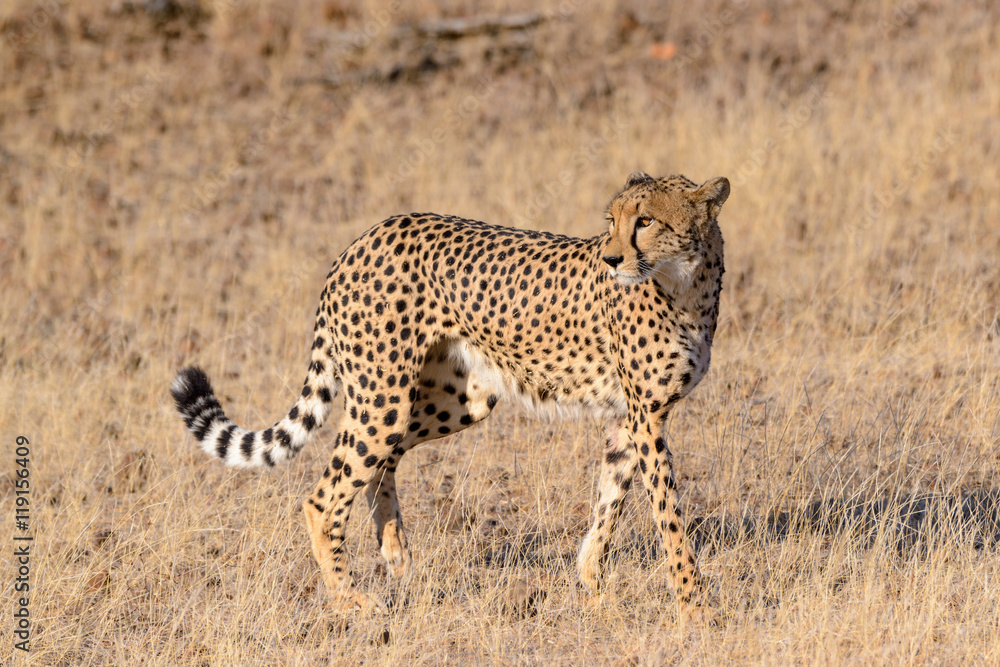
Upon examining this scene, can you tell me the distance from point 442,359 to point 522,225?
3851mm

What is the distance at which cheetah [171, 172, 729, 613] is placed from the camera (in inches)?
153

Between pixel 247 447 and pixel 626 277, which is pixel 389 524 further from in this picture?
pixel 626 277

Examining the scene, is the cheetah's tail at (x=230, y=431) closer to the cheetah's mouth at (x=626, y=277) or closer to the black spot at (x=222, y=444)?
the black spot at (x=222, y=444)

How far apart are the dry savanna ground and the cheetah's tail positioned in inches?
11.8

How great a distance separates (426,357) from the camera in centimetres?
408

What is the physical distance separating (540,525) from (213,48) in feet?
26.9

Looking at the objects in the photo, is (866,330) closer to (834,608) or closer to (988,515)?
(988,515)

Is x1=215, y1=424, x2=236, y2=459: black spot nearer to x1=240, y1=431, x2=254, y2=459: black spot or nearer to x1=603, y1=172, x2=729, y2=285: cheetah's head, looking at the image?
Answer: x1=240, y1=431, x2=254, y2=459: black spot

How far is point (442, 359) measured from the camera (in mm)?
4137

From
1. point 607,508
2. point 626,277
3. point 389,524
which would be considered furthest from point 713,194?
point 389,524

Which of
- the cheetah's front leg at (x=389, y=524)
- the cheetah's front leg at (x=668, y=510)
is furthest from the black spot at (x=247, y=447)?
the cheetah's front leg at (x=668, y=510)

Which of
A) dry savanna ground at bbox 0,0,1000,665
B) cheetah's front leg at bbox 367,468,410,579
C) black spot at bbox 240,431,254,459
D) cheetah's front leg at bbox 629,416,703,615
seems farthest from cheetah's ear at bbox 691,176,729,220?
black spot at bbox 240,431,254,459

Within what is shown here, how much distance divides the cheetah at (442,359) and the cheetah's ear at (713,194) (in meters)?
0.13

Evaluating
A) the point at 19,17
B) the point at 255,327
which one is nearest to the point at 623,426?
the point at 255,327
